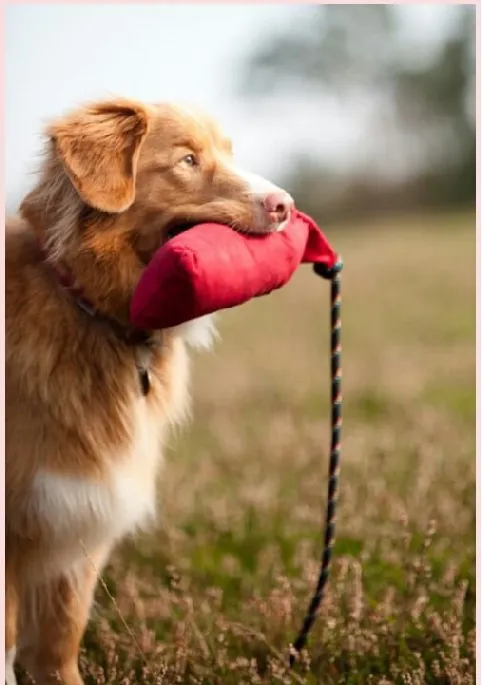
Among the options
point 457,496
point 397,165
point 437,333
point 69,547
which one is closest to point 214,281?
point 69,547

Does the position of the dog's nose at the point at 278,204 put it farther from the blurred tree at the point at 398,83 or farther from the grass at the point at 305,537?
the blurred tree at the point at 398,83

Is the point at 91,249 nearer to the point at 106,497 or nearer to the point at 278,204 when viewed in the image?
the point at 278,204

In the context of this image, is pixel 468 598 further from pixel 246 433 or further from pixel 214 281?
pixel 246 433

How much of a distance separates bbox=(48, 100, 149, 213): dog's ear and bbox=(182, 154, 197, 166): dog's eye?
0.45 ft

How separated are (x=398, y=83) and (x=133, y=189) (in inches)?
404

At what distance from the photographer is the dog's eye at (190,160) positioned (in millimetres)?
2770

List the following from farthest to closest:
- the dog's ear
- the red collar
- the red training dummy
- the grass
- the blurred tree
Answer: the blurred tree → the grass → the red collar → the dog's ear → the red training dummy

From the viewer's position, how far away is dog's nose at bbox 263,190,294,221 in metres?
2.63

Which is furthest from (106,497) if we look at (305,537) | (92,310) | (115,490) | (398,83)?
(398,83)

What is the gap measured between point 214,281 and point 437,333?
23.1ft

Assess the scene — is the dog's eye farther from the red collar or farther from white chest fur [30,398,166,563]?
white chest fur [30,398,166,563]

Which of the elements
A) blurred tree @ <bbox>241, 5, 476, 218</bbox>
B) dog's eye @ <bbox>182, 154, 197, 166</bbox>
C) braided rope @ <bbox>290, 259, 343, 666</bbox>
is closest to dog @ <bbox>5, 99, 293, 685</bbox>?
dog's eye @ <bbox>182, 154, 197, 166</bbox>

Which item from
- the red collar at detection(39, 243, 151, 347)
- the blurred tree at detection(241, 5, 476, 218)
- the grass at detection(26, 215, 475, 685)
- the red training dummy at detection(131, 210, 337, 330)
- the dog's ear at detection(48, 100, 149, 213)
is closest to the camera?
the red training dummy at detection(131, 210, 337, 330)

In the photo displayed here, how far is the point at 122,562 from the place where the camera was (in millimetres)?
3988
